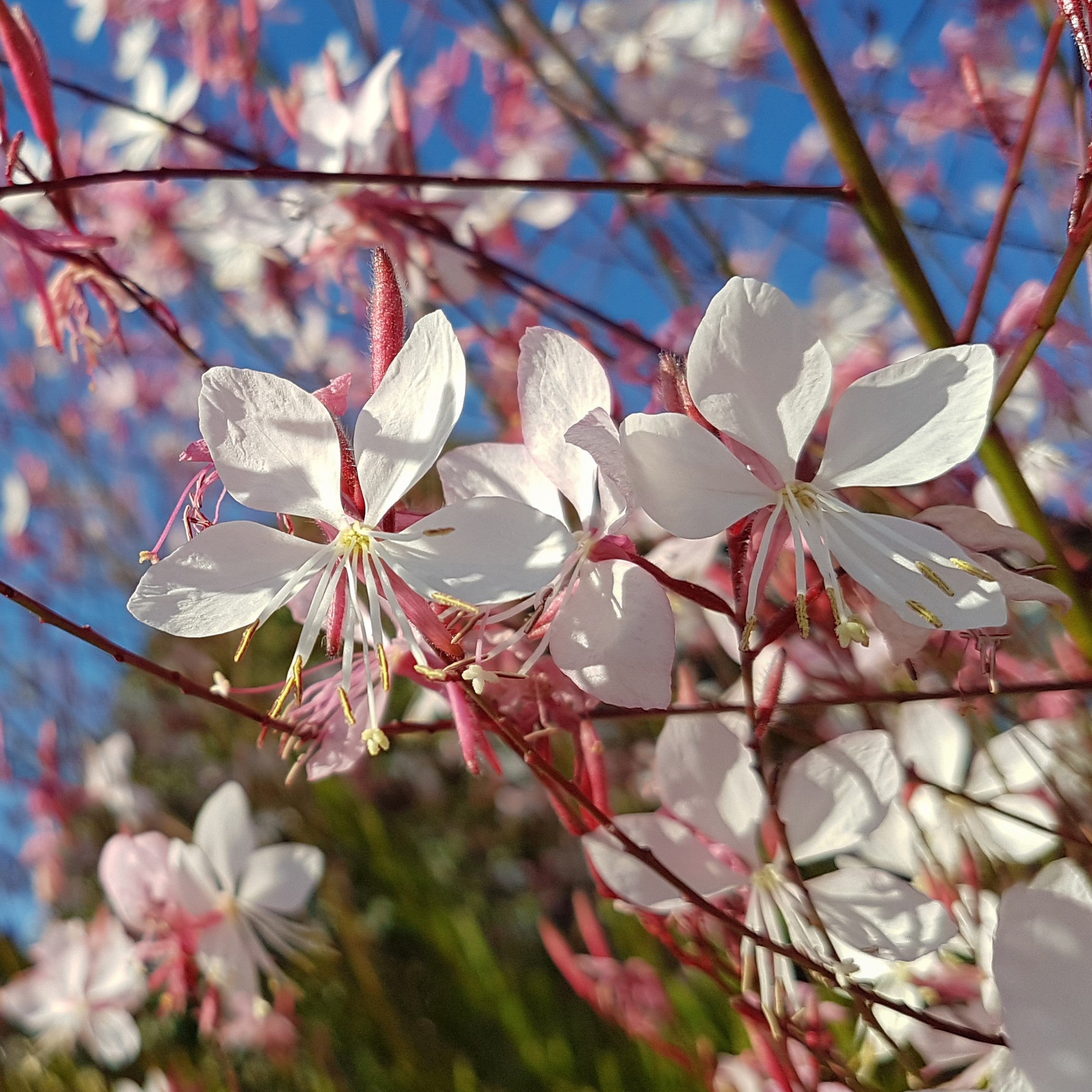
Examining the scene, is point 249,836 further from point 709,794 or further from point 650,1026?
point 709,794

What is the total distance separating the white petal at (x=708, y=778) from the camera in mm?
564

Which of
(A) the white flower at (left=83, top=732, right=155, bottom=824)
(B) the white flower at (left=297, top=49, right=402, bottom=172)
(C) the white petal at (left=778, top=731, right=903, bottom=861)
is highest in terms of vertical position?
(B) the white flower at (left=297, top=49, right=402, bottom=172)

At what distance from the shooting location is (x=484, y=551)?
43cm

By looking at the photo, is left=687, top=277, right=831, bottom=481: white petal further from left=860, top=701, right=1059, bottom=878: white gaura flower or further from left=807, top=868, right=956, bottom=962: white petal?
left=860, top=701, right=1059, bottom=878: white gaura flower

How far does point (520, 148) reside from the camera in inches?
62.8

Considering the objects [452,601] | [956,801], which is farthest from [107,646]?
[956,801]

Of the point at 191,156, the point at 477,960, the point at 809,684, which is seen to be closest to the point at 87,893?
A: the point at 477,960

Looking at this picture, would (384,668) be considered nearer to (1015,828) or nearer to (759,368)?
(759,368)

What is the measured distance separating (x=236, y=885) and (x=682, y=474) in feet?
2.41

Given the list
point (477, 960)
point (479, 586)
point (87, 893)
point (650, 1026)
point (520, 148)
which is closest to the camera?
point (479, 586)

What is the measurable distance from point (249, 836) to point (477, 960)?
1.01m

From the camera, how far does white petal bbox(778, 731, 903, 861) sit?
557 millimetres

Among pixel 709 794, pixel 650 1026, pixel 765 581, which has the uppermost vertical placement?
pixel 765 581

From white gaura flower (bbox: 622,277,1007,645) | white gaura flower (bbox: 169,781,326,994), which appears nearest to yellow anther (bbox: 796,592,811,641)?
white gaura flower (bbox: 622,277,1007,645)
